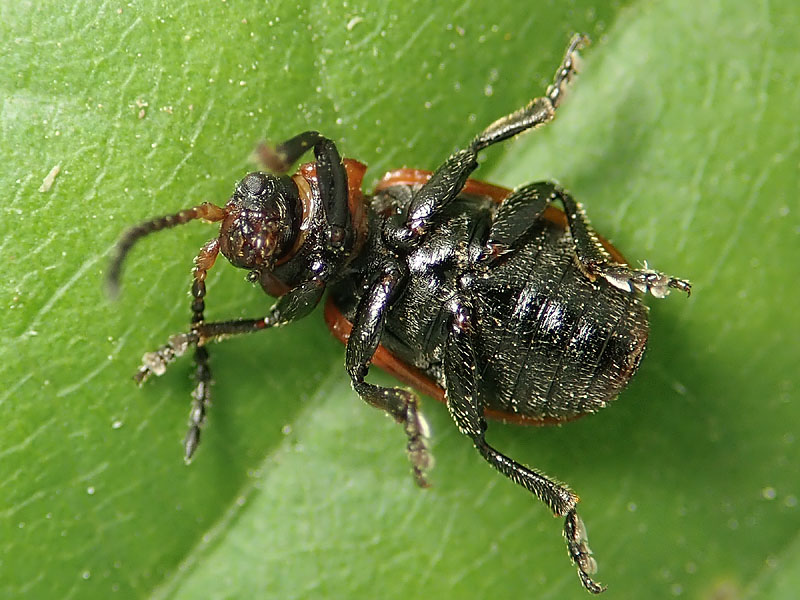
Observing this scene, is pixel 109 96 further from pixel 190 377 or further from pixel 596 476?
pixel 596 476

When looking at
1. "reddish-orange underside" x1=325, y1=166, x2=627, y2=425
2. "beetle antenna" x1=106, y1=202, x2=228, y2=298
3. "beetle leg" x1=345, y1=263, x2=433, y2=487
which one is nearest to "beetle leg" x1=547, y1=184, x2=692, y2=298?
"reddish-orange underside" x1=325, y1=166, x2=627, y2=425

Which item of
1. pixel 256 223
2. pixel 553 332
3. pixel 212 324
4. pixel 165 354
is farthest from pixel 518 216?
pixel 165 354

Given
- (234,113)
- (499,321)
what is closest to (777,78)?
(499,321)

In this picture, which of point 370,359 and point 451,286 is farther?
point 451,286

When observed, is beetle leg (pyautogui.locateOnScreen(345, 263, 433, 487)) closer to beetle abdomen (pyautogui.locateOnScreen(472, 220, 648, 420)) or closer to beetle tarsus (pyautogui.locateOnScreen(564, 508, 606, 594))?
beetle abdomen (pyautogui.locateOnScreen(472, 220, 648, 420))

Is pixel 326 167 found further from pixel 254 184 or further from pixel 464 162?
pixel 464 162
